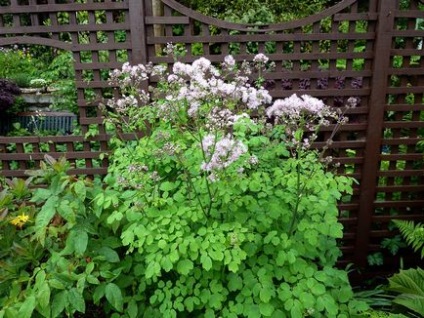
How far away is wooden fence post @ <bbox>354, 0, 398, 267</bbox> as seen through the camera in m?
2.69

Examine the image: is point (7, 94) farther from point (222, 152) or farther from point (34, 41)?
point (222, 152)

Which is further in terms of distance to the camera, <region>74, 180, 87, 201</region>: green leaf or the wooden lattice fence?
the wooden lattice fence

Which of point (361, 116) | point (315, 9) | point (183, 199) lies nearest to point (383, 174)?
point (361, 116)

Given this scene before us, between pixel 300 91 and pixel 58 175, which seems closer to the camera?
pixel 58 175

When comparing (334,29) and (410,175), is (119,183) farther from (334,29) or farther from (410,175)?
(410,175)

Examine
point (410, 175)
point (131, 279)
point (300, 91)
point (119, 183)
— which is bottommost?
point (131, 279)

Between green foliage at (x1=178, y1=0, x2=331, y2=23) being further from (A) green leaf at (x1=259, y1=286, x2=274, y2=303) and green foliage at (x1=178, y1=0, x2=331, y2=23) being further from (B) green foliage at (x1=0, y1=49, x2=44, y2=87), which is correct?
(A) green leaf at (x1=259, y1=286, x2=274, y2=303)

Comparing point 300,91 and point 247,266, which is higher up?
point 300,91

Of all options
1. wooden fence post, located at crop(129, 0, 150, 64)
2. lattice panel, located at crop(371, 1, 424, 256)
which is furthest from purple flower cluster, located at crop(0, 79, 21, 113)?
lattice panel, located at crop(371, 1, 424, 256)

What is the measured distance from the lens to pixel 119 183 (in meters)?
1.93

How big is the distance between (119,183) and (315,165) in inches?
36.5

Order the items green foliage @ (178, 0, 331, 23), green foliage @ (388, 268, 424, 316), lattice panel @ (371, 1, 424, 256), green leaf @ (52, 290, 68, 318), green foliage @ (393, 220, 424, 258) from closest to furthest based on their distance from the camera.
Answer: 1. green leaf @ (52, 290, 68, 318)
2. green foliage @ (388, 268, 424, 316)
3. green foliage @ (393, 220, 424, 258)
4. lattice panel @ (371, 1, 424, 256)
5. green foliage @ (178, 0, 331, 23)

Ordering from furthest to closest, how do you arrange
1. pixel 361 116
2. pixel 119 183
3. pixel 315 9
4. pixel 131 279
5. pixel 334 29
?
pixel 315 9 < pixel 361 116 < pixel 334 29 < pixel 131 279 < pixel 119 183

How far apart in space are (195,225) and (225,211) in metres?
0.16
